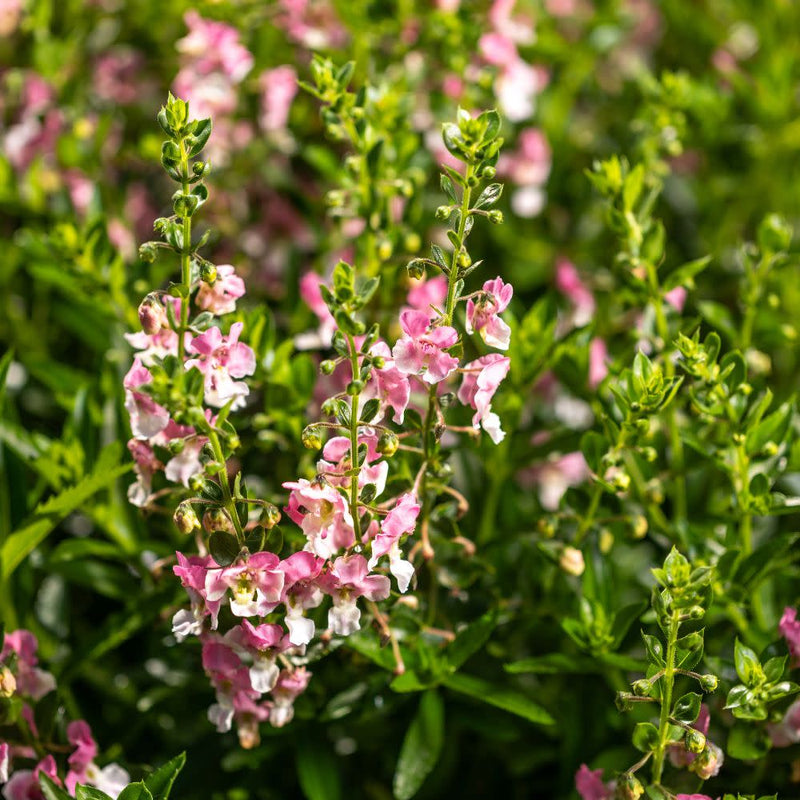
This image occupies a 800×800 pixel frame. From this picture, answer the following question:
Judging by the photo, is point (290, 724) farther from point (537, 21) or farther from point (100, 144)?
point (537, 21)

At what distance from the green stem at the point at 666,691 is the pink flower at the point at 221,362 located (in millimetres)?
446

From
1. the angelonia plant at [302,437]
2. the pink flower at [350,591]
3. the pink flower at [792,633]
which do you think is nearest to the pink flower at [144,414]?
the angelonia plant at [302,437]

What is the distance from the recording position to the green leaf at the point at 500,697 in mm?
1102

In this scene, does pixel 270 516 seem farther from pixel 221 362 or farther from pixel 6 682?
pixel 6 682

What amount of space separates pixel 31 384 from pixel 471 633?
906mm

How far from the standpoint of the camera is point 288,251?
67.2 inches

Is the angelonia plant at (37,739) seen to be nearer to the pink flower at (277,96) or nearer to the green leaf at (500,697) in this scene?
the green leaf at (500,697)

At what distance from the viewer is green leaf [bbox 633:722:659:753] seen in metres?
0.98

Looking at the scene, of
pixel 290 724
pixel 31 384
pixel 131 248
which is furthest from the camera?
pixel 131 248

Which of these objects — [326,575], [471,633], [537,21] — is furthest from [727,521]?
[537,21]

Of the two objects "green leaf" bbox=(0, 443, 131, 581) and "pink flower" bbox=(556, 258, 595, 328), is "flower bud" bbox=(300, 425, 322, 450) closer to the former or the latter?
"green leaf" bbox=(0, 443, 131, 581)

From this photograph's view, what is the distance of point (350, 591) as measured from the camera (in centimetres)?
99

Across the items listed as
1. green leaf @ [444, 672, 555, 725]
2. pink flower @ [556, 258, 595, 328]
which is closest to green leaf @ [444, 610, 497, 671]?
green leaf @ [444, 672, 555, 725]

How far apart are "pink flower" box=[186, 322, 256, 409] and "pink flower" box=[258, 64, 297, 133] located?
82cm
